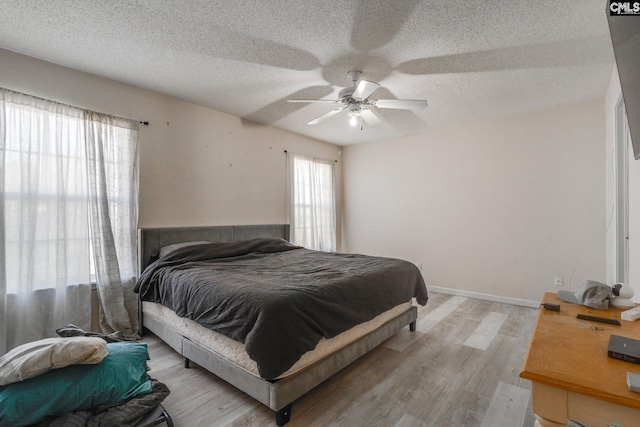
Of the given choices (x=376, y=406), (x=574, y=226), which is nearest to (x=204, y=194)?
(x=376, y=406)

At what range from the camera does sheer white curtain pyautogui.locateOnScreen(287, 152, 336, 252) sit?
A: 487 cm

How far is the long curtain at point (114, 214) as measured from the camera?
2771 millimetres

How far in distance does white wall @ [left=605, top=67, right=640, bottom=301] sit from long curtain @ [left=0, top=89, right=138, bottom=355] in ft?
14.2

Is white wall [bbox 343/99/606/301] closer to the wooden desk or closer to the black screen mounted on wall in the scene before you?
the black screen mounted on wall

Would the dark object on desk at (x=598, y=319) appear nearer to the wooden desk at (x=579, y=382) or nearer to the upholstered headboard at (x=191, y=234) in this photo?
the wooden desk at (x=579, y=382)

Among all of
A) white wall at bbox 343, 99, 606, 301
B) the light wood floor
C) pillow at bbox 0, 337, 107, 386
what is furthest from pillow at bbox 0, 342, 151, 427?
white wall at bbox 343, 99, 606, 301

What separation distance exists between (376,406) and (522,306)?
3.06 m

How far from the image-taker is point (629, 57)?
1.25 m

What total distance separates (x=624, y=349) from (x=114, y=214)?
12.1 ft

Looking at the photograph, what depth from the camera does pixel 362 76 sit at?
280 centimetres

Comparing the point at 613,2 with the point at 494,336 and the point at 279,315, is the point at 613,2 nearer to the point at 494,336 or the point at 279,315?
the point at 279,315

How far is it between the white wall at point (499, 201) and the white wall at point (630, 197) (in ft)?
0.70

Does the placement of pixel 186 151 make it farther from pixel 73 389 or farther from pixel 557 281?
pixel 557 281

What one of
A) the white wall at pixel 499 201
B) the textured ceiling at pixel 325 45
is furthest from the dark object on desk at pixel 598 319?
the white wall at pixel 499 201
